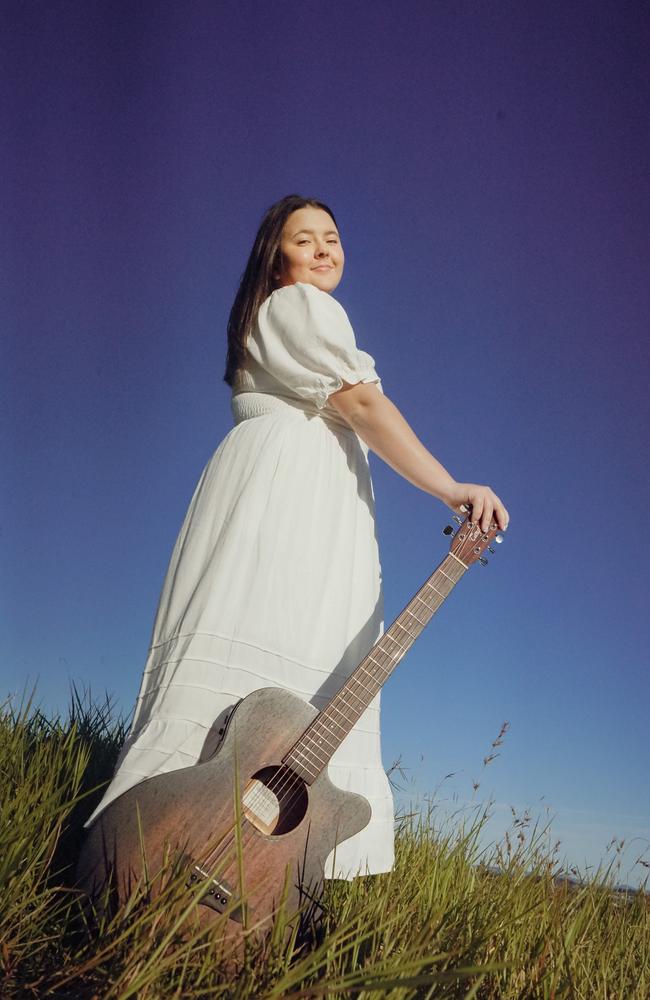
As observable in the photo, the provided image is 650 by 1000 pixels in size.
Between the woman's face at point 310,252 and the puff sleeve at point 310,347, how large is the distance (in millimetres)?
463

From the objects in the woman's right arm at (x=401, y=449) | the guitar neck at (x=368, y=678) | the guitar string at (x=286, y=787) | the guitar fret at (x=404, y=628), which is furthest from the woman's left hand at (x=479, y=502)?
the guitar string at (x=286, y=787)

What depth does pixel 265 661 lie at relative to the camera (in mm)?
2619

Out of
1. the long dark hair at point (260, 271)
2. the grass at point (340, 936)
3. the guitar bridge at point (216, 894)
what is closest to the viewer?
the grass at point (340, 936)

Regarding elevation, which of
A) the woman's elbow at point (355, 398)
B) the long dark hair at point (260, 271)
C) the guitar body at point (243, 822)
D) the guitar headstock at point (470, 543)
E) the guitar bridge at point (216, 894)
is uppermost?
the long dark hair at point (260, 271)

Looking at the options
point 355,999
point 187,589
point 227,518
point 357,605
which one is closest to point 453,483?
point 357,605

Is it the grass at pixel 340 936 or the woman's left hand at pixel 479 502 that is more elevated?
the woman's left hand at pixel 479 502

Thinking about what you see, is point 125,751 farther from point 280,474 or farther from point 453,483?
point 453,483

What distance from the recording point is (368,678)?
2545mm

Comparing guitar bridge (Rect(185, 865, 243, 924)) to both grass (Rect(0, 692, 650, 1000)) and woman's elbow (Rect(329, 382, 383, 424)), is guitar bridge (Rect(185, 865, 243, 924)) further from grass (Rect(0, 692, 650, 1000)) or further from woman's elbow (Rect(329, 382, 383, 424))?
woman's elbow (Rect(329, 382, 383, 424))

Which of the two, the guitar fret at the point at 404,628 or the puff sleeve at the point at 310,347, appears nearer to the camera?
the guitar fret at the point at 404,628

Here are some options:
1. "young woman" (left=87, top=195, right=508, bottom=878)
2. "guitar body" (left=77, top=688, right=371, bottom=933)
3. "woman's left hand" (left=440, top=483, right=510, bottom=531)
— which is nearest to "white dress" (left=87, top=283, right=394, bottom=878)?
"young woman" (left=87, top=195, right=508, bottom=878)

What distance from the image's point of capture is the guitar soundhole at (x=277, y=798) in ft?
7.76

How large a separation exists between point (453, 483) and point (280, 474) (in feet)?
2.02

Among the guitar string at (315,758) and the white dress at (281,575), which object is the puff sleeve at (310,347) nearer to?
the white dress at (281,575)
